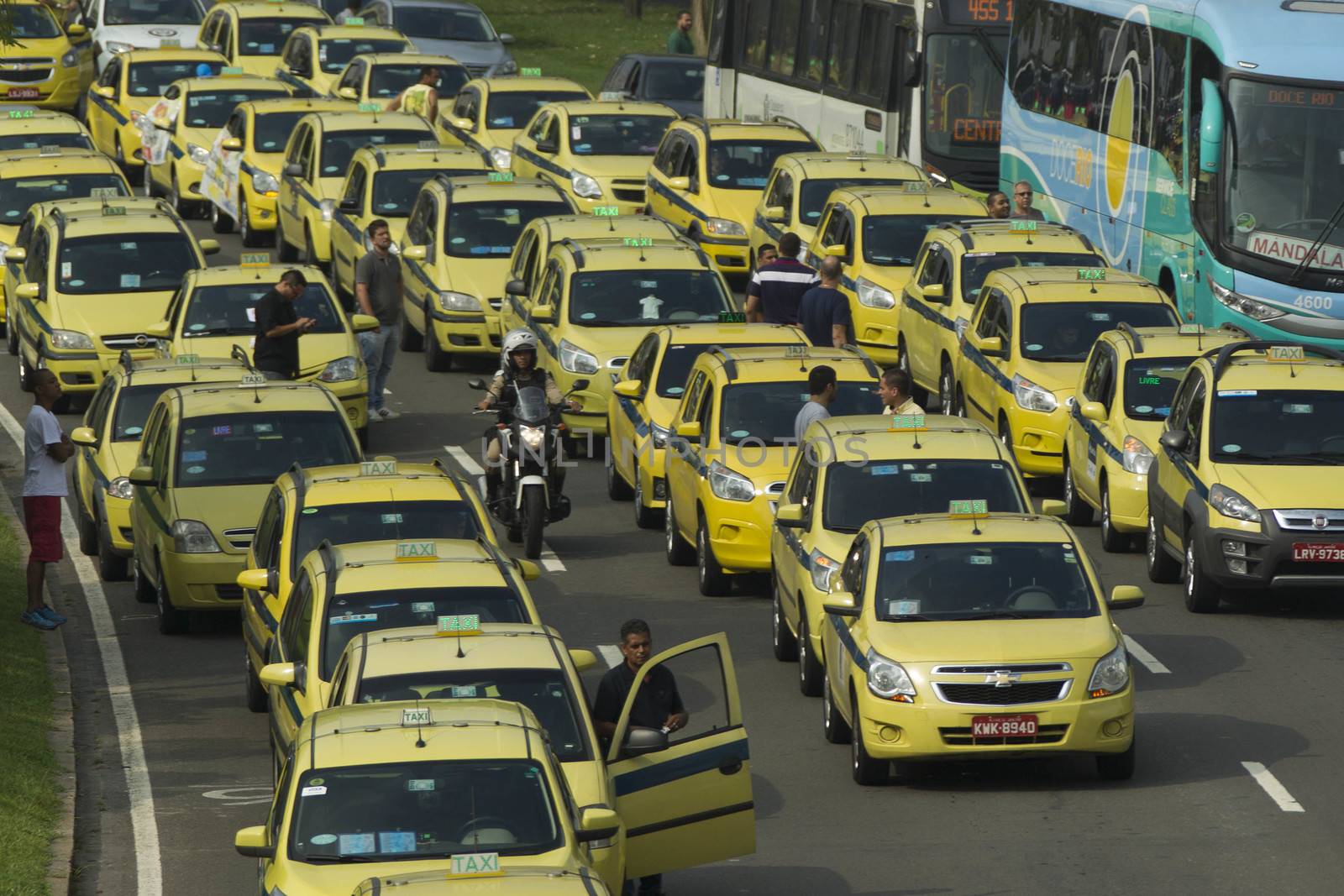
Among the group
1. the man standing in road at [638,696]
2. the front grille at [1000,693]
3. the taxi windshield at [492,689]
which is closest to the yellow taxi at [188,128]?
the front grille at [1000,693]

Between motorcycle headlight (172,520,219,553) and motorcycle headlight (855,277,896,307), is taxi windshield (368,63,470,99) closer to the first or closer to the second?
motorcycle headlight (855,277,896,307)

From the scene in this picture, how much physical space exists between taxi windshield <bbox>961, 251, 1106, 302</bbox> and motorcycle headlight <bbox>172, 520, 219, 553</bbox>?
376 inches

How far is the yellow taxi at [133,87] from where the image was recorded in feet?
135

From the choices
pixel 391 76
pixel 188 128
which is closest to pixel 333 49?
pixel 391 76

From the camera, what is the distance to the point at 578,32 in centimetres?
6469

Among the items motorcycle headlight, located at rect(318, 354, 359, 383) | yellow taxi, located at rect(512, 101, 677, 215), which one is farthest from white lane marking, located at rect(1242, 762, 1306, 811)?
yellow taxi, located at rect(512, 101, 677, 215)

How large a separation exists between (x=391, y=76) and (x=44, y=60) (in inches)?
295

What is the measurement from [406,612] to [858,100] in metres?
23.6

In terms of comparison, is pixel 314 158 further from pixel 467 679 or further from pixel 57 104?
pixel 467 679

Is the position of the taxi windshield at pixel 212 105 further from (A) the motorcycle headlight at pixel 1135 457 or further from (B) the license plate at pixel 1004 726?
(B) the license plate at pixel 1004 726

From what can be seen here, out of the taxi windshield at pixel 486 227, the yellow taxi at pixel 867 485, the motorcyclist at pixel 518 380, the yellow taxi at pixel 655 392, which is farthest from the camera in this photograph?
the taxi windshield at pixel 486 227

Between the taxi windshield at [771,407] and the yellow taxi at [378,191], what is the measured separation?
11.2 meters

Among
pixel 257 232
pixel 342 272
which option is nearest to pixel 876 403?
pixel 342 272

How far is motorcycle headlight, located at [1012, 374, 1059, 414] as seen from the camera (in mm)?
23531
